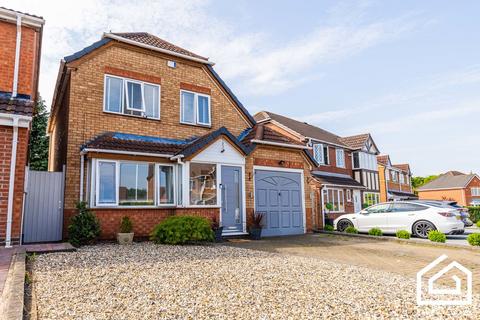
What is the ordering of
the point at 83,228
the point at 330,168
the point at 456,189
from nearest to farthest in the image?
the point at 83,228 → the point at 330,168 → the point at 456,189

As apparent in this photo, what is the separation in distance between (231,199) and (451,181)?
192ft

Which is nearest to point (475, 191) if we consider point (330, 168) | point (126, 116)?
point (330, 168)

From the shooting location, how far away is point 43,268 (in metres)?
5.91

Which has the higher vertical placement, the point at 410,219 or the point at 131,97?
the point at 131,97

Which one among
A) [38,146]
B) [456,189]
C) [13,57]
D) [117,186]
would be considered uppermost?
[38,146]

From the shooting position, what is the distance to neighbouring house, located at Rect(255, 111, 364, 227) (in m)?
25.9

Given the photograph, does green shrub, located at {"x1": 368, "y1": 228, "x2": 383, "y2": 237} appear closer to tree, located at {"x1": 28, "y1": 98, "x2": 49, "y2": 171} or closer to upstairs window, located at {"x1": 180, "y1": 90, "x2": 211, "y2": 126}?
upstairs window, located at {"x1": 180, "y1": 90, "x2": 211, "y2": 126}

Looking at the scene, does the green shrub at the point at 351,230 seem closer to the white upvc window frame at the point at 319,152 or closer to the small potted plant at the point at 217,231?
the small potted plant at the point at 217,231

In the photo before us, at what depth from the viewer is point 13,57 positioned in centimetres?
961

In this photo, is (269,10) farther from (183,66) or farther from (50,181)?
(50,181)

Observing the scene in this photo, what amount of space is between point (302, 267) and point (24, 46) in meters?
9.82

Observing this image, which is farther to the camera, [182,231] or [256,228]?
[256,228]

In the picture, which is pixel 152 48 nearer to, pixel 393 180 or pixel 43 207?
pixel 43 207

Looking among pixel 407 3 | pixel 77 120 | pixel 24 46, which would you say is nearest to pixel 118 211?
pixel 77 120
